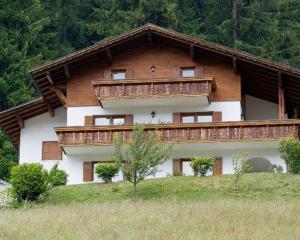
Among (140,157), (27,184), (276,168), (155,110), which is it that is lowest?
(27,184)

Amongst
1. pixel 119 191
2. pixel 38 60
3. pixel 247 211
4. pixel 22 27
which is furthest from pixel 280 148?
pixel 22 27

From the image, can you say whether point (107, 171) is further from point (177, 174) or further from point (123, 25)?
point (123, 25)

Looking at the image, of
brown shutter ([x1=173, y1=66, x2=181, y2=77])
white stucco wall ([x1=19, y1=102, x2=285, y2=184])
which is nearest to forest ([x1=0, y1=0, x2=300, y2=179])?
white stucco wall ([x1=19, y1=102, x2=285, y2=184])

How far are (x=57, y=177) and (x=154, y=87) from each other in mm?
6600

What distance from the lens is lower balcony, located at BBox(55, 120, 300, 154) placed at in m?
38.4

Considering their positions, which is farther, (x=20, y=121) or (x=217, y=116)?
(x=20, y=121)

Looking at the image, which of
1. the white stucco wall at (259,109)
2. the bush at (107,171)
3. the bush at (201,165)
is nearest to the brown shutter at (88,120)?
the bush at (107,171)

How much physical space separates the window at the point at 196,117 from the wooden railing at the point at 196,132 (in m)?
2.40

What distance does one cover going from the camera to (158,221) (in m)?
24.1

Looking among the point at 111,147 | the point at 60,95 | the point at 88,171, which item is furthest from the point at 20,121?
the point at 111,147

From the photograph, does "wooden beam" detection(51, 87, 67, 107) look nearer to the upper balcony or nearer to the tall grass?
the upper balcony

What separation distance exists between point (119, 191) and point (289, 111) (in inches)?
575

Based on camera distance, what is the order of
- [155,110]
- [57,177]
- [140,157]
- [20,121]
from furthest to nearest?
1. [20,121]
2. [155,110]
3. [57,177]
4. [140,157]

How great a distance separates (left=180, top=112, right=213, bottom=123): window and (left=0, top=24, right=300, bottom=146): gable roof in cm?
304
